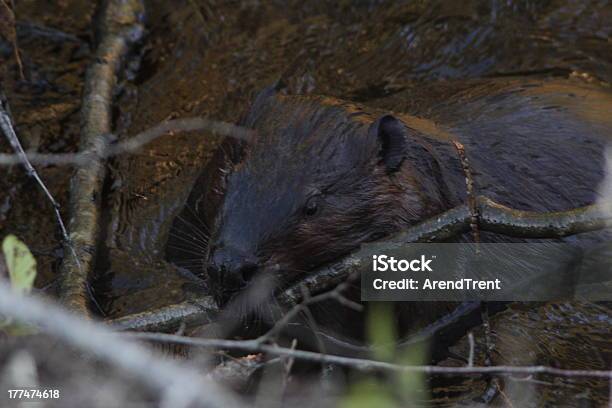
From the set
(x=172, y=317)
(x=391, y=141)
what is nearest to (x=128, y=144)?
(x=172, y=317)

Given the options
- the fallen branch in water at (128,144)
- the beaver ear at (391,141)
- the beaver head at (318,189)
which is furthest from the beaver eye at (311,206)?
the fallen branch in water at (128,144)

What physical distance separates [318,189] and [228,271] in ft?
1.60

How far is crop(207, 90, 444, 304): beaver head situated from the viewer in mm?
3336

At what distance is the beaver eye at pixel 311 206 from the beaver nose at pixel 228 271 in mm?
285

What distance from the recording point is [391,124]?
351 cm

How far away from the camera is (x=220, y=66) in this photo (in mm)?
5496

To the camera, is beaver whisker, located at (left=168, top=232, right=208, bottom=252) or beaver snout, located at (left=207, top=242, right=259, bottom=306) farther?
beaver whisker, located at (left=168, top=232, right=208, bottom=252)

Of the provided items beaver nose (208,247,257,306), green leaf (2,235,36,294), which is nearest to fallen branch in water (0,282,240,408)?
green leaf (2,235,36,294)

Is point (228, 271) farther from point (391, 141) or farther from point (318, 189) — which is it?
point (391, 141)

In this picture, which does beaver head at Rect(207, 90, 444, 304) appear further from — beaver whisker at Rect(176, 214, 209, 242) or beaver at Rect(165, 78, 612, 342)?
beaver whisker at Rect(176, 214, 209, 242)

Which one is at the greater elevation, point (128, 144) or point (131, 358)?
point (128, 144)

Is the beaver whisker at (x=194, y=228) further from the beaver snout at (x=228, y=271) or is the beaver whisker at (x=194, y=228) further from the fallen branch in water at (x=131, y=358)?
the fallen branch in water at (x=131, y=358)

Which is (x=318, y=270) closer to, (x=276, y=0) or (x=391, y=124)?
(x=391, y=124)

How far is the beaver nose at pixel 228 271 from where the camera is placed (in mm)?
3150
